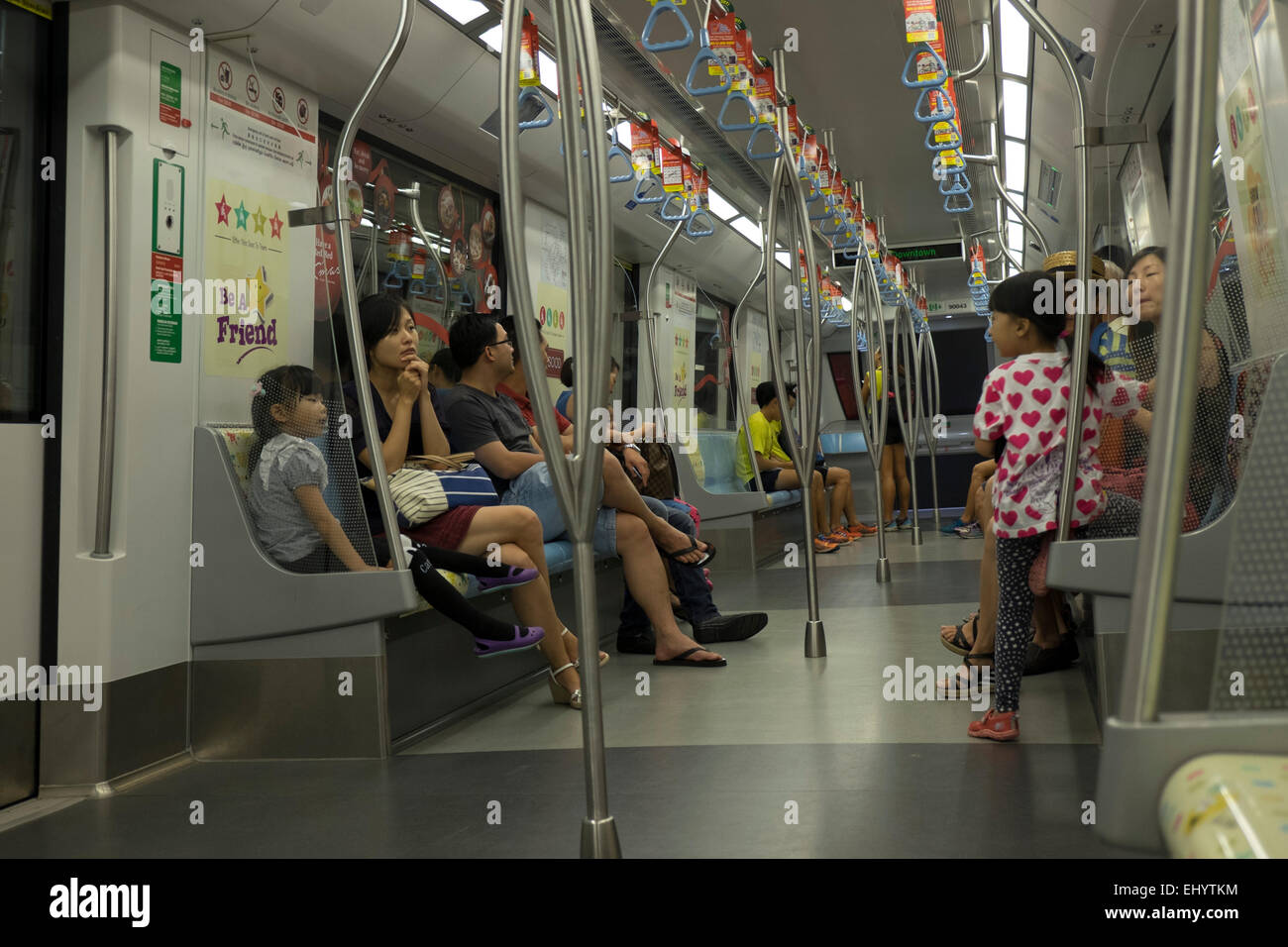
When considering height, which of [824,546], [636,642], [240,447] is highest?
[240,447]

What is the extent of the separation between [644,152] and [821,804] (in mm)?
4963

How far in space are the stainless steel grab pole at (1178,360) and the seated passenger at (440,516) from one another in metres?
2.67

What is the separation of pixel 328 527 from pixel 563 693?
0.97 m

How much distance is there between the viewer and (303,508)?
3.23 metres

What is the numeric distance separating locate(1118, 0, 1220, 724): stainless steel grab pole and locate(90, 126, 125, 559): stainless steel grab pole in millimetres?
2857

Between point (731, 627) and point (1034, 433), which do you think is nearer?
point (1034, 433)

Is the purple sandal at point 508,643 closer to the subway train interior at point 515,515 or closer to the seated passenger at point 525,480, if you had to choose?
the subway train interior at point 515,515

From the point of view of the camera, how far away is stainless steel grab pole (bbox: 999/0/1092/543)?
2643 millimetres

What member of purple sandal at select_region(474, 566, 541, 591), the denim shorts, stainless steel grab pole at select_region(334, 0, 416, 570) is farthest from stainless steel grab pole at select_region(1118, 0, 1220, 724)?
the denim shorts

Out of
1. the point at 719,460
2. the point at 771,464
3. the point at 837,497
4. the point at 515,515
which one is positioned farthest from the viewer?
the point at 837,497

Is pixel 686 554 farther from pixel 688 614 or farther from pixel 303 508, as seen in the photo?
pixel 303 508

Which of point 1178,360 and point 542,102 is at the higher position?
point 542,102

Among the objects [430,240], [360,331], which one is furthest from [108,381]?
[430,240]

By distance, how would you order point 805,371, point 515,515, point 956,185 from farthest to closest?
point 956,185, point 805,371, point 515,515
